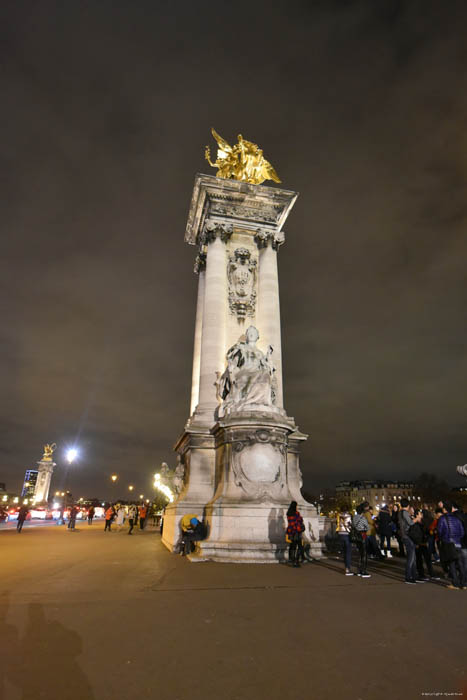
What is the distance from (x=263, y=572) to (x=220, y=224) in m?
18.2

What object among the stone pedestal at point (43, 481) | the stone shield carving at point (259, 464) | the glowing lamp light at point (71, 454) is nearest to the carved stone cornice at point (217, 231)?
the stone shield carving at point (259, 464)

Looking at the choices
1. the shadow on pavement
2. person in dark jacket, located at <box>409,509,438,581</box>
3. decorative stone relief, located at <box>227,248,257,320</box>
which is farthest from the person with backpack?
decorative stone relief, located at <box>227,248,257,320</box>

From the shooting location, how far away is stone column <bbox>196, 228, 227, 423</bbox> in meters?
19.9

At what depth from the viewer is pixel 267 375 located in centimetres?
1652

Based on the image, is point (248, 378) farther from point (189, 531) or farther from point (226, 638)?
point (226, 638)

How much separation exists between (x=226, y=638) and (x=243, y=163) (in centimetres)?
2574

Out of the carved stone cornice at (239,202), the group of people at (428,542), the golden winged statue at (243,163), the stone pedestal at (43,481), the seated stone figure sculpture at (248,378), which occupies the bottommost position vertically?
the group of people at (428,542)

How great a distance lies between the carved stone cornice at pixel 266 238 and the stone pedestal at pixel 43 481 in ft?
286

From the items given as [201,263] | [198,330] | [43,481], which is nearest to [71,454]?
[198,330]

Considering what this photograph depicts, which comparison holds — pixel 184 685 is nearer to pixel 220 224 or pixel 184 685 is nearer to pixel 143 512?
pixel 220 224

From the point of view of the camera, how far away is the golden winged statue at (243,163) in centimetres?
2611

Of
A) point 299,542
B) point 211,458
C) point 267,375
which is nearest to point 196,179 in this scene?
point 267,375

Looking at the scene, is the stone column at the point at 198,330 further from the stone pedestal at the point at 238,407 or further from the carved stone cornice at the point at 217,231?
the carved stone cornice at the point at 217,231

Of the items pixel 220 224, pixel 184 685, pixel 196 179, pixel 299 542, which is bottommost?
pixel 184 685
